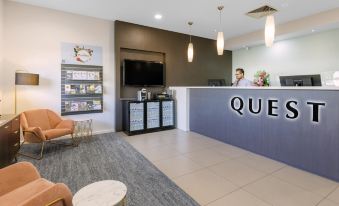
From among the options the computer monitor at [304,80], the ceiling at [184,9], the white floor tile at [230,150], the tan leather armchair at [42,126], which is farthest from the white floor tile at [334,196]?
the tan leather armchair at [42,126]

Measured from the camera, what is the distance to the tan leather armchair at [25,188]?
117 centimetres

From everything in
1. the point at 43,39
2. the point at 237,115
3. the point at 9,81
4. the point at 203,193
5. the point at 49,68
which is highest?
the point at 43,39

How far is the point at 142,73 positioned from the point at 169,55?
1.17 meters

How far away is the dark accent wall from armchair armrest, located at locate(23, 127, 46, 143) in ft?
6.51

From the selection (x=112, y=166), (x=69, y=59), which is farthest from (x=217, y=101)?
(x=69, y=59)

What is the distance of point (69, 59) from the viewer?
A: 4387 millimetres

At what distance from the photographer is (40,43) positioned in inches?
160

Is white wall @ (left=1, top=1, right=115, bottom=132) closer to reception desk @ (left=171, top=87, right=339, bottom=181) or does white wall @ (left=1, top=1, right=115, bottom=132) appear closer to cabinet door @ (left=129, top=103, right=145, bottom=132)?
cabinet door @ (left=129, top=103, right=145, bottom=132)

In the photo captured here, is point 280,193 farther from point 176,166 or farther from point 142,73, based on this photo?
point 142,73

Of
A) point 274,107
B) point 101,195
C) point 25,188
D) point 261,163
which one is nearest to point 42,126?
point 25,188

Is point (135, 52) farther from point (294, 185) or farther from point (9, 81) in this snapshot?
point (294, 185)

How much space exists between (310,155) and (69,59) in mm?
5175

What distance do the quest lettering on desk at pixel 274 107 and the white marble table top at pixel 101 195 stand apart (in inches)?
110

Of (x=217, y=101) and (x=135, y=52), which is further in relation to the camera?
(x=135, y=52)
